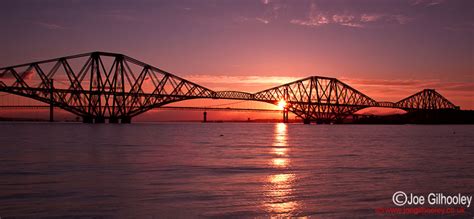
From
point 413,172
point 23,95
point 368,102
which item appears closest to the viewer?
point 413,172

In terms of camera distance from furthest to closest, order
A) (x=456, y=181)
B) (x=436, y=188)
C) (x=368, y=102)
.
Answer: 1. (x=368, y=102)
2. (x=456, y=181)
3. (x=436, y=188)

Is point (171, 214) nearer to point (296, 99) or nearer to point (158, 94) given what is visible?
point (158, 94)

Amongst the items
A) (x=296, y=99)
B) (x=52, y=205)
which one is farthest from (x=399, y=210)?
(x=296, y=99)

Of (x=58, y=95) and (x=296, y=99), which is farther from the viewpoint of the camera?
(x=296, y=99)

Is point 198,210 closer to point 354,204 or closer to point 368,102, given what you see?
point 354,204

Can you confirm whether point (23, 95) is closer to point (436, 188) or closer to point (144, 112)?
point (144, 112)

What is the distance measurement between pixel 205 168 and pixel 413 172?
7.15m

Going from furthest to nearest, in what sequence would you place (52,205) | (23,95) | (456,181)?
(23,95) < (456,181) < (52,205)

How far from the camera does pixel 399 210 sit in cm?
1049

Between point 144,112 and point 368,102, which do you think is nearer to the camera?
point 144,112

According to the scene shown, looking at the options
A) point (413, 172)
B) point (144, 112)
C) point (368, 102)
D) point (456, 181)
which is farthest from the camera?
point (368, 102)

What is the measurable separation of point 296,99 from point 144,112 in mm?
64656

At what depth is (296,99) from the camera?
172 meters

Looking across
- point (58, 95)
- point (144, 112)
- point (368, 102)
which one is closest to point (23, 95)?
point (58, 95)
